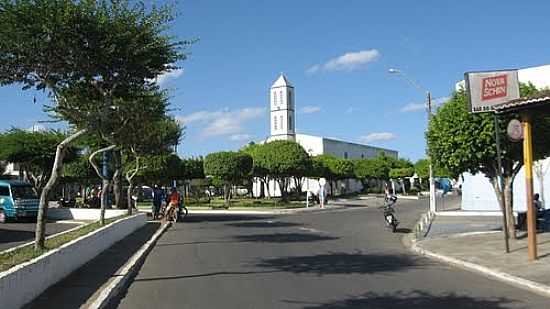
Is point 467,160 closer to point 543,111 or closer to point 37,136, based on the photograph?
point 543,111

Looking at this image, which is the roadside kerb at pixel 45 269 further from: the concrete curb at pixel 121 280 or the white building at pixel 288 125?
the white building at pixel 288 125

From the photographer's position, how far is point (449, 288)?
434 inches

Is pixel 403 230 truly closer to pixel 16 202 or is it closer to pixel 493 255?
pixel 493 255

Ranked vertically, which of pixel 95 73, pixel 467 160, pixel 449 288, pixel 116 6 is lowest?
pixel 449 288

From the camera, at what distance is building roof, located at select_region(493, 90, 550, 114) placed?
12.5 metres

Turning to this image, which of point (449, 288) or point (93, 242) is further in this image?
point (93, 242)

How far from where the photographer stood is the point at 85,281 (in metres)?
11.4

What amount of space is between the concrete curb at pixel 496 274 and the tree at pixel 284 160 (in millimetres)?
39612

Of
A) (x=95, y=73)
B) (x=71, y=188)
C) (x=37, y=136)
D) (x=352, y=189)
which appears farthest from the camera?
(x=352, y=189)

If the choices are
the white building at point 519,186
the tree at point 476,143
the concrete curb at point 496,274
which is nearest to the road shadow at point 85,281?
the concrete curb at point 496,274

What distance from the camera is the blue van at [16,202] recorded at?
31.2 meters

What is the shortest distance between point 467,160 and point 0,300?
555 inches

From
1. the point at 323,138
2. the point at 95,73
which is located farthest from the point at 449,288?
the point at 323,138

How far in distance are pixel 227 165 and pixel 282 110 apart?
5231cm
